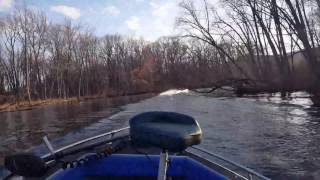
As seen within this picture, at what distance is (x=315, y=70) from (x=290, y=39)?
581 cm

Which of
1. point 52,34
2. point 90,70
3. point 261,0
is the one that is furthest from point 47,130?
point 90,70

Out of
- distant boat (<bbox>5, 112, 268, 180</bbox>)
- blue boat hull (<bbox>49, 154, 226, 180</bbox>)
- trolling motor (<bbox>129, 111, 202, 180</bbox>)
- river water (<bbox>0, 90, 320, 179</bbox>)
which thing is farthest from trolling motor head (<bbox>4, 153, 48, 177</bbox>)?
river water (<bbox>0, 90, 320, 179</bbox>)

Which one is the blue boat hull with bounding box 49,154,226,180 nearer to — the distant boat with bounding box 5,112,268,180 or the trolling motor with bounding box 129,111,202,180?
the distant boat with bounding box 5,112,268,180

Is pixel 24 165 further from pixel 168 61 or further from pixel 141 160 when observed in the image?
pixel 168 61

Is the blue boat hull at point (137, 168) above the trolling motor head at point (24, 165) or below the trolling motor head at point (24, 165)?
below

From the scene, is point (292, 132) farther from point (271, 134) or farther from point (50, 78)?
point (50, 78)

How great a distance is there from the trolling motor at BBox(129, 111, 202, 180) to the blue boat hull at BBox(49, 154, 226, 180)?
1.34 meters

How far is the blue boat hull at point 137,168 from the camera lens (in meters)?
3.73

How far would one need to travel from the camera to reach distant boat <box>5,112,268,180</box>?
226cm

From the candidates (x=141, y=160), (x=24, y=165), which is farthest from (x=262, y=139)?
(x=24, y=165)

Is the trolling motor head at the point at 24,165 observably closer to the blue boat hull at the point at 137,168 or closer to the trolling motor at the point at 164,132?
the trolling motor at the point at 164,132

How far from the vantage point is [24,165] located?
258 centimetres

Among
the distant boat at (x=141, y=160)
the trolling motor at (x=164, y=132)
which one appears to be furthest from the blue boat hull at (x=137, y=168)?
the trolling motor at (x=164, y=132)

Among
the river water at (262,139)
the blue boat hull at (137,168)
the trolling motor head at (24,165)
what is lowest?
the river water at (262,139)
